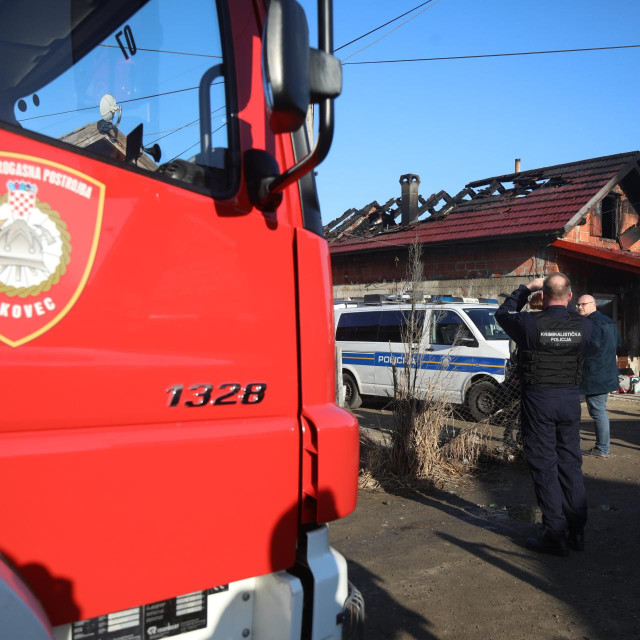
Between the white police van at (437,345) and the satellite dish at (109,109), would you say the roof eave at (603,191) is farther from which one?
the satellite dish at (109,109)

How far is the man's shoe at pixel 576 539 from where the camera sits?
15.6 feet

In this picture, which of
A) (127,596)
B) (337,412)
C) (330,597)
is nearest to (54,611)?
(127,596)

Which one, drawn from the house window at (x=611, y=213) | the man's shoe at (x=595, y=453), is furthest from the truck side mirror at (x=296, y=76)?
the house window at (x=611, y=213)

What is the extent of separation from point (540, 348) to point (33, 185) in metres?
3.67

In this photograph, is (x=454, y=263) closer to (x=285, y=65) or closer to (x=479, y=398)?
(x=479, y=398)

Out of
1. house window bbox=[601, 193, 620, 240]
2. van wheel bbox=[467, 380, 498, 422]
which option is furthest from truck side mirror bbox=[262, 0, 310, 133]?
house window bbox=[601, 193, 620, 240]

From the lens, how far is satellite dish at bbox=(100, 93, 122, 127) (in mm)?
2098

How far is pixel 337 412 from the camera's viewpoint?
2.25 meters

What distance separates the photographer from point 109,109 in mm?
2115

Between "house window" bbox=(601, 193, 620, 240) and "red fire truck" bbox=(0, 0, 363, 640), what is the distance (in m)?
17.0

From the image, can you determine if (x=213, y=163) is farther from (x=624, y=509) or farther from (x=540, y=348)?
(x=624, y=509)

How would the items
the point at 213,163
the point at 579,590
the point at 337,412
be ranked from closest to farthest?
the point at 213,163 < the point at 337,412 < the point at 579,590

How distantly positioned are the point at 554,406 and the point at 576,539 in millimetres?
1008

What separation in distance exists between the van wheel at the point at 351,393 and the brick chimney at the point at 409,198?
781 cm
